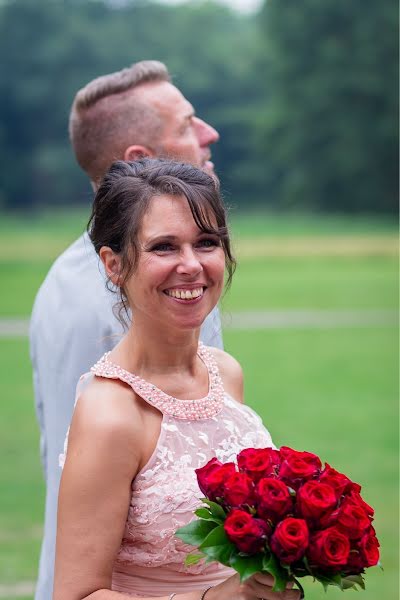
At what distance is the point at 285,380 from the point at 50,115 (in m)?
33.8

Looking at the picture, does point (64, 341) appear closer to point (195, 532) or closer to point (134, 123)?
point (134, 123)

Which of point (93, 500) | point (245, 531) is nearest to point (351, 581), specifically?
point (245, 531)

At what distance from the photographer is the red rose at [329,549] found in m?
2.19

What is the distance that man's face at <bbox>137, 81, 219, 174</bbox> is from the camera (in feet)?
12.7

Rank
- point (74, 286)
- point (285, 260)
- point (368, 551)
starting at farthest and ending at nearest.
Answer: point (285, 260)
point (74, 286)
point (368, 551)

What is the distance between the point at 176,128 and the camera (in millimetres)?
3930

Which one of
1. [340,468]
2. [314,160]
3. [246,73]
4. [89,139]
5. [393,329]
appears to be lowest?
[340,468]

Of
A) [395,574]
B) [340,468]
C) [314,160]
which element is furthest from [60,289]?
[314,160]

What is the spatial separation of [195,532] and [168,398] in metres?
0.39

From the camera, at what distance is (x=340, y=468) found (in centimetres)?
1051

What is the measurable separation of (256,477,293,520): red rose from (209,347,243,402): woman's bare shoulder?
0.60m

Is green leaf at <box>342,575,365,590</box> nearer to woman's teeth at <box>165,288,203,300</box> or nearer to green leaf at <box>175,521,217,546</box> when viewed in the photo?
green leaf at <box>175,521,217,546</box>

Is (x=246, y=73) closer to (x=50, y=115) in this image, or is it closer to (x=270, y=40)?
(x=270, y=40)

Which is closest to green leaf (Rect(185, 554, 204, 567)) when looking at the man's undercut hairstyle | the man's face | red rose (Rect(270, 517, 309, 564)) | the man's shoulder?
red rose (Rect(270, 517, 309, 564))
